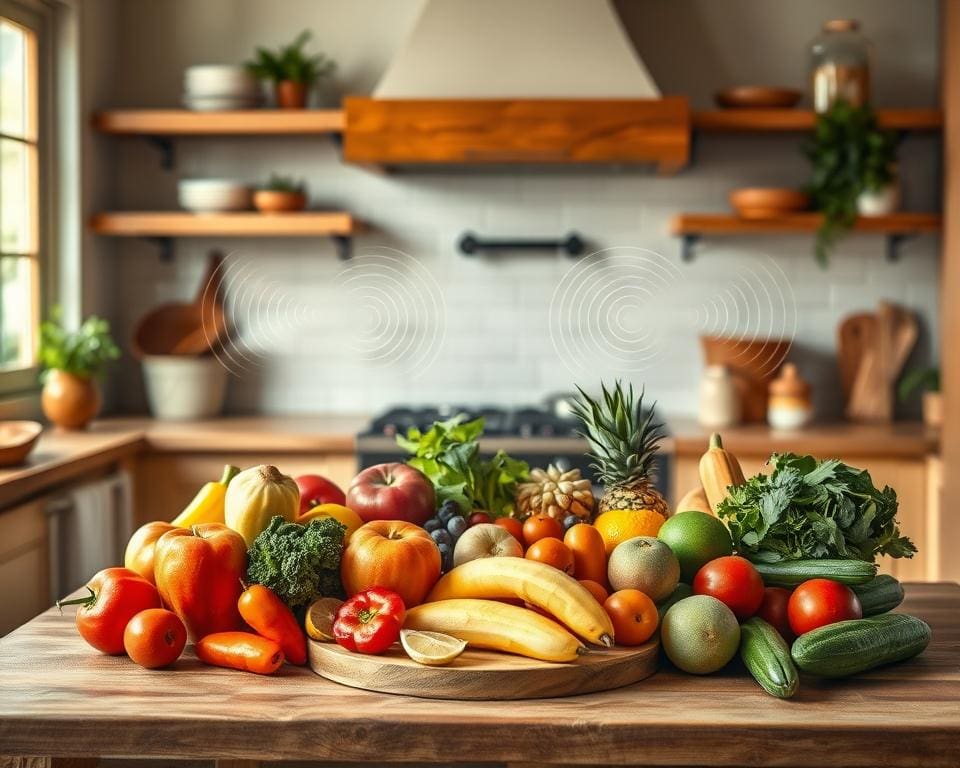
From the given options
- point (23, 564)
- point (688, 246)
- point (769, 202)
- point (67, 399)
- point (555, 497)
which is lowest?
point (23, 564)

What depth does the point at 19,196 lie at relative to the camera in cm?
413

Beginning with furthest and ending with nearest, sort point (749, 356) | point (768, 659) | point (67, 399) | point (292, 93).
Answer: point (749, 356), point (292, 93), point (67, 399), point (768, 659)

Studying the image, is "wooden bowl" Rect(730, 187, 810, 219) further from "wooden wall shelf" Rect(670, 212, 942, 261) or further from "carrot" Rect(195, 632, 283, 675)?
"carrot" Rect(195, 632, 283, 675)

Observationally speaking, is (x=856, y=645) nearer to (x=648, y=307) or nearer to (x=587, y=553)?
(x=587, y=553)

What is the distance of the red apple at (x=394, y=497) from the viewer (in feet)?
6.34

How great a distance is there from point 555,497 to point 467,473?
171 mm

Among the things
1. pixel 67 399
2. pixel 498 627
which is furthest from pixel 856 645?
pixel 67 399

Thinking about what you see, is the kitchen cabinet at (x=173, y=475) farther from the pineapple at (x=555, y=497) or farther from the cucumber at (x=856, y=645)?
the cucumber at (x=856, y=645)

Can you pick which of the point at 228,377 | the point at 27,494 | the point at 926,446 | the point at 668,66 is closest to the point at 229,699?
the point at 27,494

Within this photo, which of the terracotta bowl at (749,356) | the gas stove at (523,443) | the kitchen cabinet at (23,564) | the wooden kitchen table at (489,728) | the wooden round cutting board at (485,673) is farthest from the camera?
the terracotta bowl at (749,356)

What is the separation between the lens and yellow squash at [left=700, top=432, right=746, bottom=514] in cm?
199

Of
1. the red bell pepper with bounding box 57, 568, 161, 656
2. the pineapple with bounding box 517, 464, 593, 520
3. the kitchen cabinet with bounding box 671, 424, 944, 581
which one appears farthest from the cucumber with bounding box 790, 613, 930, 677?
the kitchen cabinet with bounding box 671, 424, 944, 581

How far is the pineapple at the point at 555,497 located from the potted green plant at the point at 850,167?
2.51m

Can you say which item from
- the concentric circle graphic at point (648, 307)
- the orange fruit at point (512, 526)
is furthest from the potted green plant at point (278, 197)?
the orange fruit at point (512, 526)
